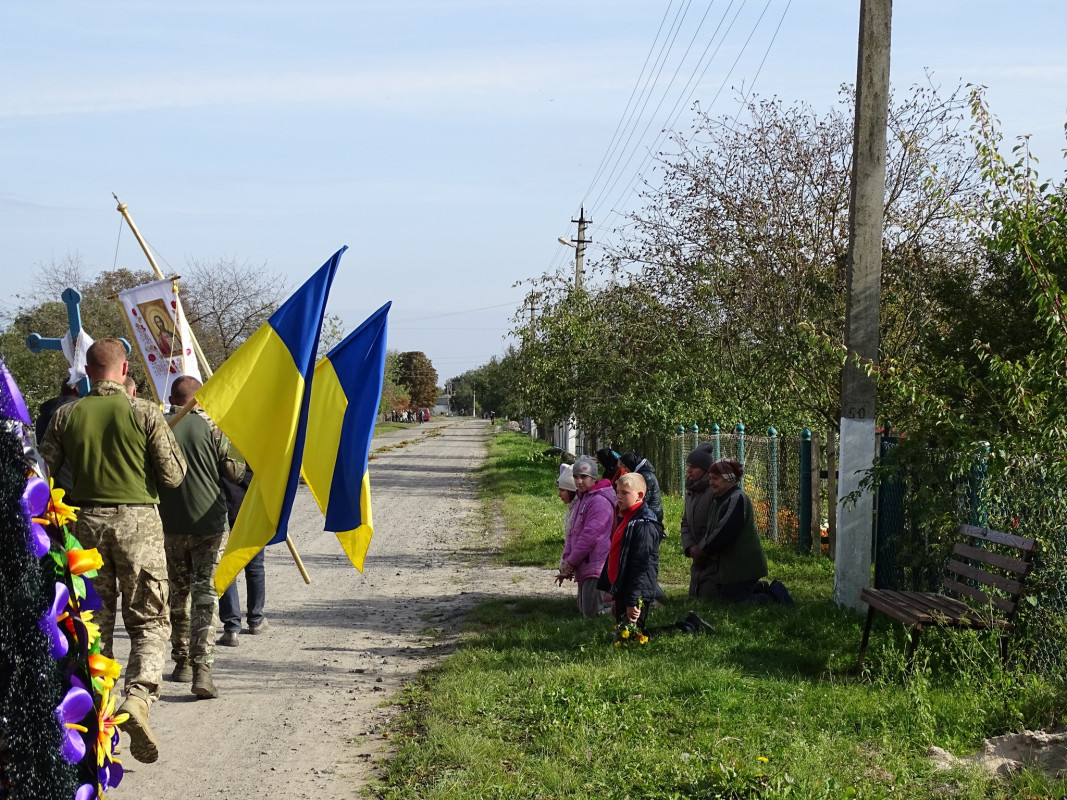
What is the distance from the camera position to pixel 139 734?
5520 mm

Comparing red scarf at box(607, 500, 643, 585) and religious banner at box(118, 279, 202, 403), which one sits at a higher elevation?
religious banner at box(118, 279, 202, 403)

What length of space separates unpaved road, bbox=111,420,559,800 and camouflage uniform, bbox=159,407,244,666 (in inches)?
17.8

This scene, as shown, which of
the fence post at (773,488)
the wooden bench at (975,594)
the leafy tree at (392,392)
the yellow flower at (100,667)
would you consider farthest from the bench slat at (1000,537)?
the leafy tree at (392,392)

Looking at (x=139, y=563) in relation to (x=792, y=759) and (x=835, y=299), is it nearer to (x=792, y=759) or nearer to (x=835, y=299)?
(x=792, y=759)

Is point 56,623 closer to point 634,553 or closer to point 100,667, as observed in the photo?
point 100,667

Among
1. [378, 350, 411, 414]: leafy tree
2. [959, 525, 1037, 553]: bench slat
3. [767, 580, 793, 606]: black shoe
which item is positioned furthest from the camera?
[378, 350, 411, 414]: leafy tree

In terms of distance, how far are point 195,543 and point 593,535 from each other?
136 inches

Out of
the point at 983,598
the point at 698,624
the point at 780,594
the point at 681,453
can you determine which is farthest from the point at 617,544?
the point at 681,453

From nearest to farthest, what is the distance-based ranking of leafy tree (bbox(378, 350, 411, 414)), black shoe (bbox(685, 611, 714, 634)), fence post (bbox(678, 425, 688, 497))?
1. black shoe (bbox(685, 611, 714, 634))
2. fence post (bbox(678, 425, 688, 497))
3. leafy tree (bbox(378, 350, 411, 414))

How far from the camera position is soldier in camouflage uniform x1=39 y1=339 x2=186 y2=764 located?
6109 millimetres

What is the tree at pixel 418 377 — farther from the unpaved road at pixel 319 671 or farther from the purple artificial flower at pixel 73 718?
the purple artificial flower at pixel 73 718

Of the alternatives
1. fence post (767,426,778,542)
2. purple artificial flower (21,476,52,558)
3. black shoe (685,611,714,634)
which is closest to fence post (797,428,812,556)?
fence post (767,426,778,542)

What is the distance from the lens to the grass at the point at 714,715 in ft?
17.2

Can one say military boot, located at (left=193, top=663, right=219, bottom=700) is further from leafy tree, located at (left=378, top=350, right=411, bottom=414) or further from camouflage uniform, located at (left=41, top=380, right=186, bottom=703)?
leafy tree, located at (left=378, top=350, right=411, bottom=414)
